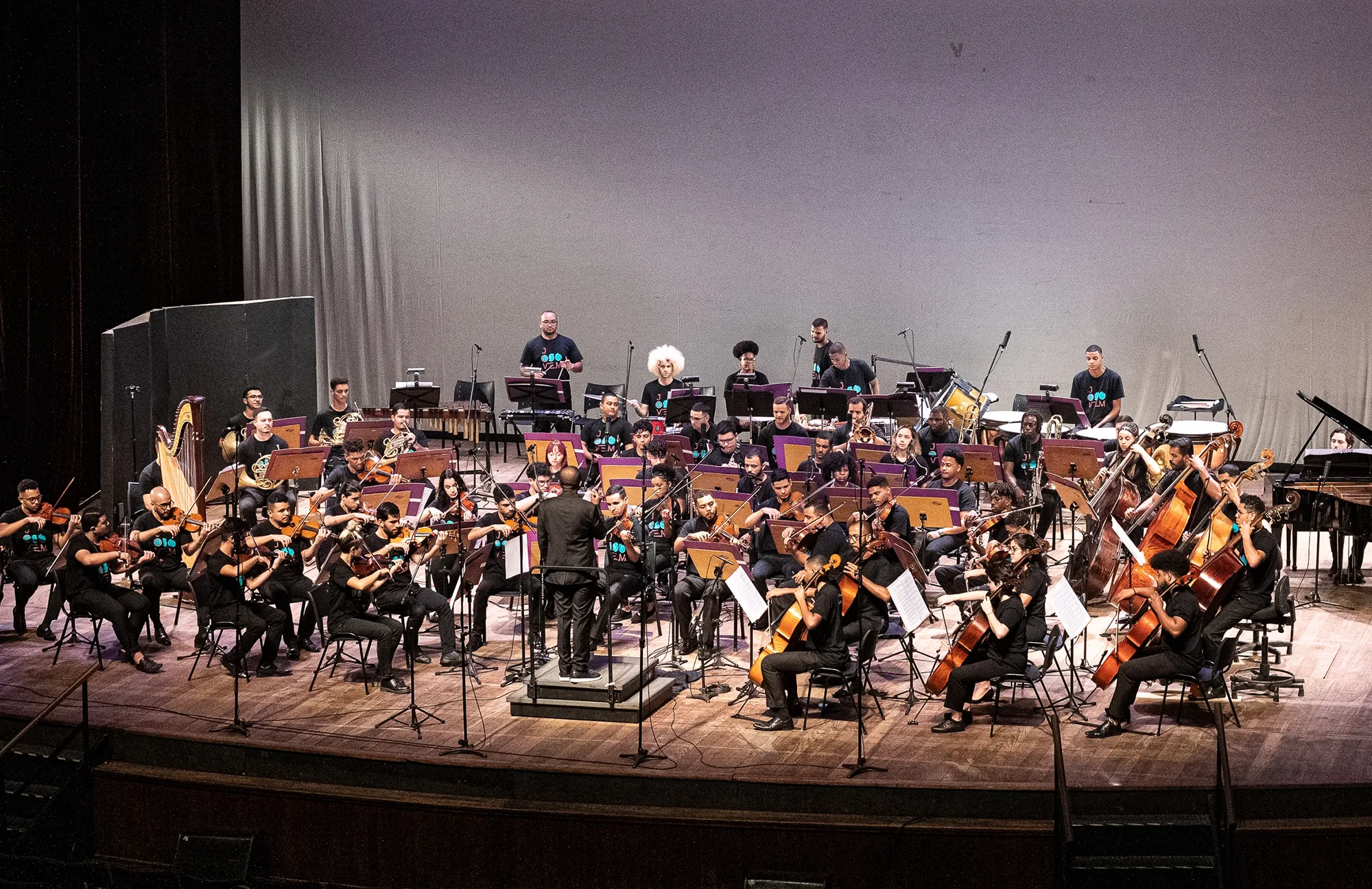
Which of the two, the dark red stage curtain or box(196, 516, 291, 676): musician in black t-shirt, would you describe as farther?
the dark red stage curtain

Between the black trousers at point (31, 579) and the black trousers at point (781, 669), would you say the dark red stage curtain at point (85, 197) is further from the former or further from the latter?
the black trousers at point (781, 669)

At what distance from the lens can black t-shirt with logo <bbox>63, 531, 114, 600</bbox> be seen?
399 inches

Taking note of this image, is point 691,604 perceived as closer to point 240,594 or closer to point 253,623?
point 253,623

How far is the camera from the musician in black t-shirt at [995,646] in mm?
8641

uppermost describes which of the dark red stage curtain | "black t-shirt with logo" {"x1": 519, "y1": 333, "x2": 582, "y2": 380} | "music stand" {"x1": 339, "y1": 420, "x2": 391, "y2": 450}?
the dark red stage curtain

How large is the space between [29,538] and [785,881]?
22.2 feet

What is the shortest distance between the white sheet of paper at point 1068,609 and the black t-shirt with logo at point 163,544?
6481mm

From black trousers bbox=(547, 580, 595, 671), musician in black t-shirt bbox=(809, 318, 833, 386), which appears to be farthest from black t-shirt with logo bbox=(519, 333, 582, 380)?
black trousers bbox=(547, 580, 595, 671)

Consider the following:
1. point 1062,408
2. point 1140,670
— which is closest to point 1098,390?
point 1062,408

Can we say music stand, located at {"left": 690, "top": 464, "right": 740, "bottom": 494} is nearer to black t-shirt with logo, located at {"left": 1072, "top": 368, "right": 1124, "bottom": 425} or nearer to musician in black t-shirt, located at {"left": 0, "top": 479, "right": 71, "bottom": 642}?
musician in black t-shirt, located at {"left": 0, "top": 479, "right": 71, "bottom": 642}

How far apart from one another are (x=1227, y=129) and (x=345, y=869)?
41.8ft

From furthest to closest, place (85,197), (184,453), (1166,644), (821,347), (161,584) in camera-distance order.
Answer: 1. (821,347)
2. (85,197)
3. (184,453)
4. (161,584)
5. (1166,644)

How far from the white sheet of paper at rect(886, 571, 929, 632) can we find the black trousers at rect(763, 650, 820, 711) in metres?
0.65

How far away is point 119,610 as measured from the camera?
10195 millimetres
